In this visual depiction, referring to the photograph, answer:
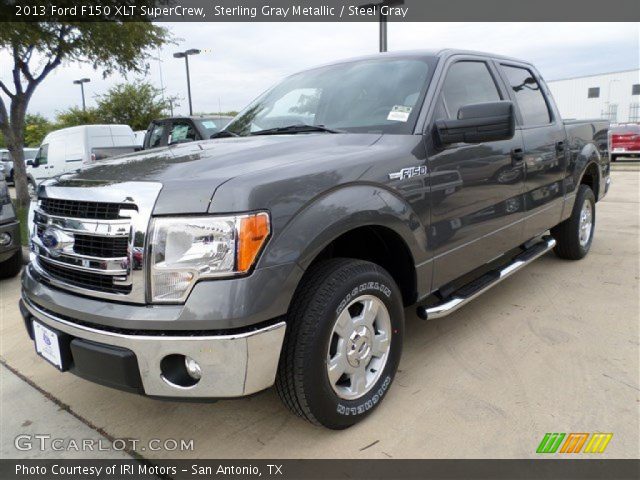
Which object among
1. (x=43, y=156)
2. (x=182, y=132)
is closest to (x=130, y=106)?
(x=43, y=156)

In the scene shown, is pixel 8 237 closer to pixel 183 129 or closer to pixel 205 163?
pixel 205 163

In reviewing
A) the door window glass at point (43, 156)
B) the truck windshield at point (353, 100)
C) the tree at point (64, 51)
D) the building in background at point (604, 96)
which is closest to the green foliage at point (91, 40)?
the tree at point (64, 51)

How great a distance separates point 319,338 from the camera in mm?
2090

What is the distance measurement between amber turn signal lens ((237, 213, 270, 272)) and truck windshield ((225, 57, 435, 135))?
1.17 metres

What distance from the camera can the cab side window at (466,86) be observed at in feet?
10.1

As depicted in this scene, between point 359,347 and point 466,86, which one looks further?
point 466,86

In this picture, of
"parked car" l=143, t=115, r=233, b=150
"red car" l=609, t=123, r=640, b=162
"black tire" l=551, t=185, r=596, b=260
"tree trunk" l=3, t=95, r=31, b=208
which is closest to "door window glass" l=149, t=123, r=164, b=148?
"parked car" l=143, t=115, r=233, b=150

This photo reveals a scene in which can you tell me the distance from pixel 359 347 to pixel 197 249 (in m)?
0.95

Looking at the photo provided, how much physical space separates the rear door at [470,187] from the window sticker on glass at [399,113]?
0.16 metres

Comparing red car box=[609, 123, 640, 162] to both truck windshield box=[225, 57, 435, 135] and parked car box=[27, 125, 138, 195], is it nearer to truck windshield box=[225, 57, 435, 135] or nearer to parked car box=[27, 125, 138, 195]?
parked car box=[27, 125, 138, 195]

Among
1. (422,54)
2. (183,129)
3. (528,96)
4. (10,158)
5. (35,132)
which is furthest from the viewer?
(35,132)

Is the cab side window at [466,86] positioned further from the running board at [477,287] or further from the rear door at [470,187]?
the running board at [477,287]

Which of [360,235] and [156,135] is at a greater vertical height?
[156,135]

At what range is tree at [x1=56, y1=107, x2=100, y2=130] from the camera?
3141 centimetres
